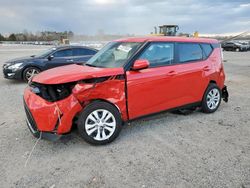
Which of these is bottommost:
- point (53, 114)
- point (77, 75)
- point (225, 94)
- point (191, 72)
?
point (225, 94)

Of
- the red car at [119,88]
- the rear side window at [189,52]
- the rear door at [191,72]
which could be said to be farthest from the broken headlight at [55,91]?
the rear side window at [189,52]

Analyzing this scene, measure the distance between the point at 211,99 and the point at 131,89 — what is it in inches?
87.9

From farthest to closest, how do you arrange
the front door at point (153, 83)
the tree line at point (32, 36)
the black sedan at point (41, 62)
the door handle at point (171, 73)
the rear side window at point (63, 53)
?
the tree line at point (32, 36) → the rear side window at point (63, 53) → the black sedan at point (41, 62) → the door handle at point (171, 73) → the front door at point (153, 83)

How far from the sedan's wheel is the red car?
24 millimetres

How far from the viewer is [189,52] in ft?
15.2

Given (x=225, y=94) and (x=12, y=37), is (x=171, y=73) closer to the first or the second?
(x=225, y=94)

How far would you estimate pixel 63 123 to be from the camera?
3352 millimetres

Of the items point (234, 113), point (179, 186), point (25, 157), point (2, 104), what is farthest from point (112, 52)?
point (2, 104)

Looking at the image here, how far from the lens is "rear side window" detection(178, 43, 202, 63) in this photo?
4.47 meters

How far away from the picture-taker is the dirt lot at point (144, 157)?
2779mm

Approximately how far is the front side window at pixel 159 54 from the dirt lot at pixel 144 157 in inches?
47.9

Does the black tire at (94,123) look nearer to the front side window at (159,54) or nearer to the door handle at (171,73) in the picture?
the front side window at (159,54)

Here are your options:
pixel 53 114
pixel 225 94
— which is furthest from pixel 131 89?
pixel 225 94

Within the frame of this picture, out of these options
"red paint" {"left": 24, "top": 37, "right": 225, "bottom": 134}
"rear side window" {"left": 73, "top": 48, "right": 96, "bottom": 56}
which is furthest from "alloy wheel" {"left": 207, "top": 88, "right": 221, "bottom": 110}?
"rear side window" {"left": 73, "top": 48, "right": 96, "bottom": 56}
